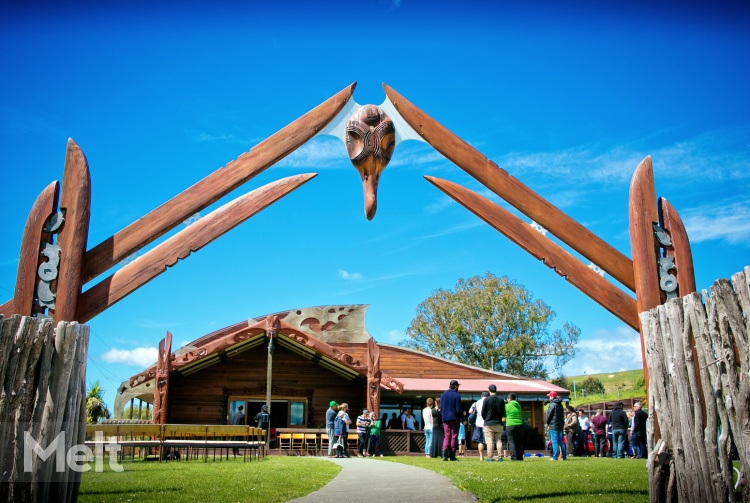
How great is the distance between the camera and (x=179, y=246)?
23.7 feet

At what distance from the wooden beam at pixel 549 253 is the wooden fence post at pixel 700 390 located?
1.07 meters

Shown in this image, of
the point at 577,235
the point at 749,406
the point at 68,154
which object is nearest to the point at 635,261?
the point at 577,235

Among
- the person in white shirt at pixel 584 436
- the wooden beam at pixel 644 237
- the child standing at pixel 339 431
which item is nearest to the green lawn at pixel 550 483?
the wooden beam at pixel 644 237

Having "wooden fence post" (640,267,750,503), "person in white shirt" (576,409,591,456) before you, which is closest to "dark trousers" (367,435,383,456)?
"person in white shirt" (576,409,591,456)

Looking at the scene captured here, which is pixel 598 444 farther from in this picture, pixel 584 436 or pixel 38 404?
pixel 38 404

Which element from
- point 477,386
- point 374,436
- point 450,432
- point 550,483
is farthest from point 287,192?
point 477,386

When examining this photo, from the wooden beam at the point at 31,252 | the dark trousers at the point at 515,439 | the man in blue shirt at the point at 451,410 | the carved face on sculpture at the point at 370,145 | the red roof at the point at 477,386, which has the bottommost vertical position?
the dark trousers at the point at 515,439

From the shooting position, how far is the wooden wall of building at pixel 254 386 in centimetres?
2614

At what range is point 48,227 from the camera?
6.98 meters

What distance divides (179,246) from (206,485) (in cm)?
377

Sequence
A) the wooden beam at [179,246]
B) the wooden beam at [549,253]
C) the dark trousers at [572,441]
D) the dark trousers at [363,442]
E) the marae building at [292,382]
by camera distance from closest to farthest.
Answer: the wooden beam at [179,246] → the wooden beam at [549,253] → the dark trousers at [363,442] → the dark trousers at [572,441] → the marae building at [292,382]

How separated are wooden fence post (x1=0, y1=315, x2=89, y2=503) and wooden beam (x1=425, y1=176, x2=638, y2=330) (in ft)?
13.9

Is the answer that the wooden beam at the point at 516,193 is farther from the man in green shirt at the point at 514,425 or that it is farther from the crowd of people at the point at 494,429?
the man in green shirt at the point at 514,425

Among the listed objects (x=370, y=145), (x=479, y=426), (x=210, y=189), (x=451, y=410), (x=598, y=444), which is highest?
(x=370, y=145)
